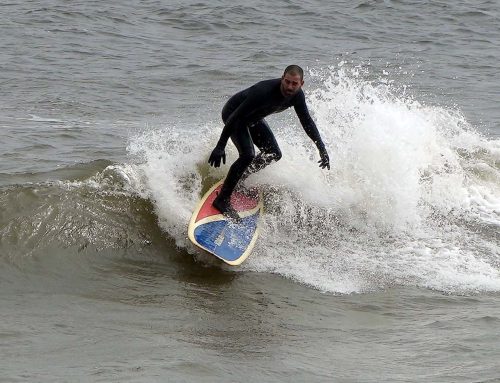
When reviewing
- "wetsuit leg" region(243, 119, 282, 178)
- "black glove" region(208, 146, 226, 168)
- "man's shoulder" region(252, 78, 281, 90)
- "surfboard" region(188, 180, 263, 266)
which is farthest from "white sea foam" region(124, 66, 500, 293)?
"man's shoulder" region(252, 78, 281, 90)

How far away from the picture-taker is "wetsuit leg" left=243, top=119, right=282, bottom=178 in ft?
26.6

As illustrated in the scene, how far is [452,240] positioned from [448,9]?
1639cm

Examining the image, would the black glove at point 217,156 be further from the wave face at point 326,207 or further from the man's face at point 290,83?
the wave face at point 326,207

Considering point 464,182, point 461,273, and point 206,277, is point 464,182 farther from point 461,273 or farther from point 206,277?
point 206,277

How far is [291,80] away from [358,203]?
2481 millimetres

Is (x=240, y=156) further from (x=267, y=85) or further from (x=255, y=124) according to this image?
(x=267, y=85)

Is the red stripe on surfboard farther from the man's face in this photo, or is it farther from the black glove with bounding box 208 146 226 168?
the man's face

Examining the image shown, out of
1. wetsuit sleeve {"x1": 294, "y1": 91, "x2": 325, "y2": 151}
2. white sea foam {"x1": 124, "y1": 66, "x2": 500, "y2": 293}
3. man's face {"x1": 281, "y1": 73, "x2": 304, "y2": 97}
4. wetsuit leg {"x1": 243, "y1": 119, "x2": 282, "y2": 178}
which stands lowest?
white sea foam {"x1": 124, "y1": 66, "x2": 500, "y2": 293}

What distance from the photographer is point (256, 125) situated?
8070 mm

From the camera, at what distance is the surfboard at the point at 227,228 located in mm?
7594

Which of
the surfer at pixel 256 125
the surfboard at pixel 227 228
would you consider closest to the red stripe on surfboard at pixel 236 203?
the surfboard at pixel 227 228

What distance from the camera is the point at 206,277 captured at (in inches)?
293

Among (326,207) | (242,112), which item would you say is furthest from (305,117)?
(326,207)

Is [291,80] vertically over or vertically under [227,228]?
over
